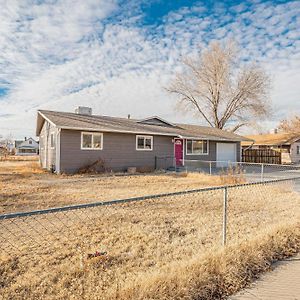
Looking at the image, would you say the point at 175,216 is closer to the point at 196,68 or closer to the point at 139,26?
the point at 139,26

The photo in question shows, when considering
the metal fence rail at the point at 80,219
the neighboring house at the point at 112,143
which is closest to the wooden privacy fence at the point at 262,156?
the neighboring house at the point at 112,143

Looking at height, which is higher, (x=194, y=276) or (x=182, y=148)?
(x=182, y=148)

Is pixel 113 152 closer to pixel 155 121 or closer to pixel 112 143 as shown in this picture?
pixel 112 143

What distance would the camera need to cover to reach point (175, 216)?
6.65 m

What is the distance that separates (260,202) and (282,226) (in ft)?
11.0

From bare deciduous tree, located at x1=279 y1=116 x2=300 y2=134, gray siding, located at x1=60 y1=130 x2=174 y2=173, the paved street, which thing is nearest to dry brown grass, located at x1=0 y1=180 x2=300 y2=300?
the paved street

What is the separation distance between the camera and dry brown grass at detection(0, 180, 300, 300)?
10.1 feet

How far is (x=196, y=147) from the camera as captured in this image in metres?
Answer: 23.5

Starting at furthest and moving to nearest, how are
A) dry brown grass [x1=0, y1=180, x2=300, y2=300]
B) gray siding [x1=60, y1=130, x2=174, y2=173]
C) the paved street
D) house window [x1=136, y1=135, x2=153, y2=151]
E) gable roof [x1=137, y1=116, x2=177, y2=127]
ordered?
gable roof [x1=137, y1=116, x2=177, y2=127] → house window [x1=136, y1=135, x2=153, y2=151] → gray siding [x1=60, y1=130, x2=174, y2=173] → dry brown grass [x1=0, y1=180, x2=300, y2=300] → the paved street

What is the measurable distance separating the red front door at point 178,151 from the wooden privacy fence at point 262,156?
14.5 meters

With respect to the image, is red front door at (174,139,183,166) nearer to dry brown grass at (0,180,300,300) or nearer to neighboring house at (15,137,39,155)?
dry brown grass at (0,180,300,300)

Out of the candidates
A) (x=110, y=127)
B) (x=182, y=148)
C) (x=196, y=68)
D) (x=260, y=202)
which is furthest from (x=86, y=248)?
(x=196, y=68)

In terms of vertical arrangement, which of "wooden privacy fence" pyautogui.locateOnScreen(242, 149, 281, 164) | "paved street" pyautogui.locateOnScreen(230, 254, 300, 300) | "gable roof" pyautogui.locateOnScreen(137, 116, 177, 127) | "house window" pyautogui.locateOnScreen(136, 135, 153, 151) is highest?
"gable roof" pyautogui.locateOnScreen(137, 116, 177, 127)

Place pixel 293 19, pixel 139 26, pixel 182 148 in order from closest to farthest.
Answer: pixel 293 19, pixel 139 26, pixel 182 148
